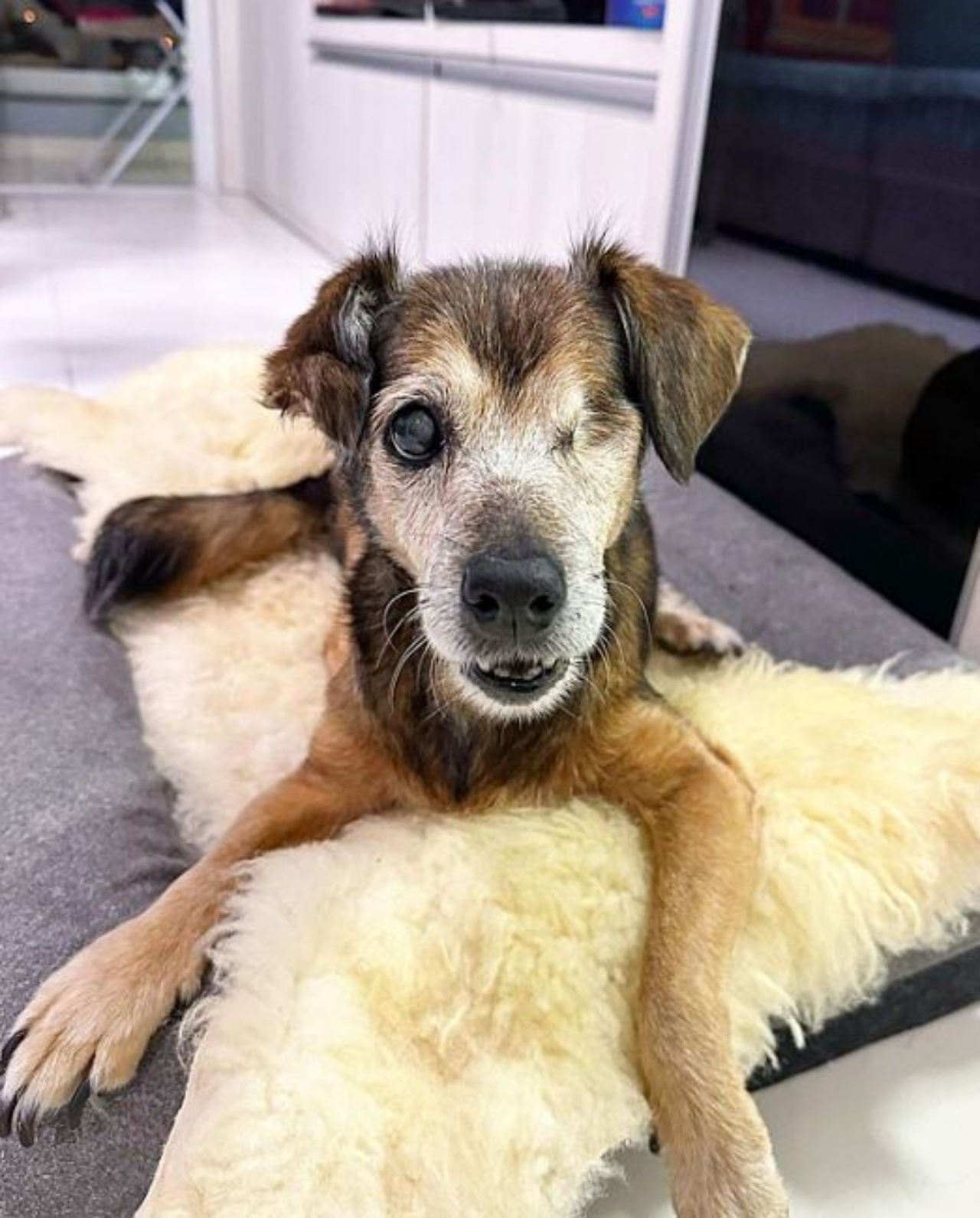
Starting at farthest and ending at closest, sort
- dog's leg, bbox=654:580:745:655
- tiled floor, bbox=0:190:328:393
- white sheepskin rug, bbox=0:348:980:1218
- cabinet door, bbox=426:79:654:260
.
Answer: tiled floor, bbox=0:190:328:393, cabinet door, bbox=426:79:654:260, dog's leg, bbox=654:580:745:655, white sheepskin rug, bbox=0:348:980:1218

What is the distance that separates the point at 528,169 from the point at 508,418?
71.1 inches

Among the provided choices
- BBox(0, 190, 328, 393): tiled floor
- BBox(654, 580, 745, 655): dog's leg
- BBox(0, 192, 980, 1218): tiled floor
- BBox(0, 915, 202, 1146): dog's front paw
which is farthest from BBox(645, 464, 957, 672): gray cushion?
BBox(0, 190, 328, 393): tiled floor

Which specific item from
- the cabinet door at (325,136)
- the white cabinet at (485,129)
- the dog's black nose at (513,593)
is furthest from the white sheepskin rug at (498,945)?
the cabinet door at (325,136)

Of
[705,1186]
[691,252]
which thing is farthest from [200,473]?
[705,1186]

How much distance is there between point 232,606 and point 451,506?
75 cm

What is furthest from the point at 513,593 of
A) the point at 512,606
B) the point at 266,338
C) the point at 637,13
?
the point at 266,338

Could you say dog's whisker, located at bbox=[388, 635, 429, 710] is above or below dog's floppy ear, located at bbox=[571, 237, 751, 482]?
below

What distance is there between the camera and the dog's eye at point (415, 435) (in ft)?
3.27

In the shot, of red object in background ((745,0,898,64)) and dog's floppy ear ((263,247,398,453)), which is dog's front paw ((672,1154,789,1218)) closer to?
dog's floppy ear ((263,247,398,453))

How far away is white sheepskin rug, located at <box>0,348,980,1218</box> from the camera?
Result: 32.0 inches

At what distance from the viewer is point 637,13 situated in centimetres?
213

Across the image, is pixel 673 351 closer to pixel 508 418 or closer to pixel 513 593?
pixel 508 418

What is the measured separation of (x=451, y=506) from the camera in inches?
37.7

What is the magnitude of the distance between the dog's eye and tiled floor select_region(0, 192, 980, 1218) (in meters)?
0.63
